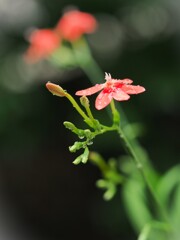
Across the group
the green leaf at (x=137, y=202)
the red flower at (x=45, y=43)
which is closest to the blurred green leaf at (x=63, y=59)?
the red flower at (x=45, y=43)

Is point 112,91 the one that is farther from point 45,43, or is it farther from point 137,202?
point 45,43

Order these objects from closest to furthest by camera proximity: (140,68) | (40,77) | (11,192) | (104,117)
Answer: (104,117), (140,68), (40,77), (11,192)

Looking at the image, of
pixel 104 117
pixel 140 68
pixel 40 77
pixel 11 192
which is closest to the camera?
pixel 104 117

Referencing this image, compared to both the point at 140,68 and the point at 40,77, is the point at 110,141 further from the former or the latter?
the point at 40,77

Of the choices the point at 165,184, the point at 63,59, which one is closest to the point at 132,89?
the point at 165,184

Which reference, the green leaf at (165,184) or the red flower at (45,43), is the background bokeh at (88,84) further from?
the green leaf at (165,184)

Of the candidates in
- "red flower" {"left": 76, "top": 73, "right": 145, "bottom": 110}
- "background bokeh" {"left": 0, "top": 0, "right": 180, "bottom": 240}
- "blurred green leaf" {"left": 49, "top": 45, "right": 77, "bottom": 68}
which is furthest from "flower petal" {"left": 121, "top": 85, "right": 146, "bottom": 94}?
"background bokeh" {"left": 0, "top": 0, "right": 180, "bottom": 240}

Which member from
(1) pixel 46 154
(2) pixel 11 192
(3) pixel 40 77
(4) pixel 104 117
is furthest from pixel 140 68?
(2) pixel 11 192
